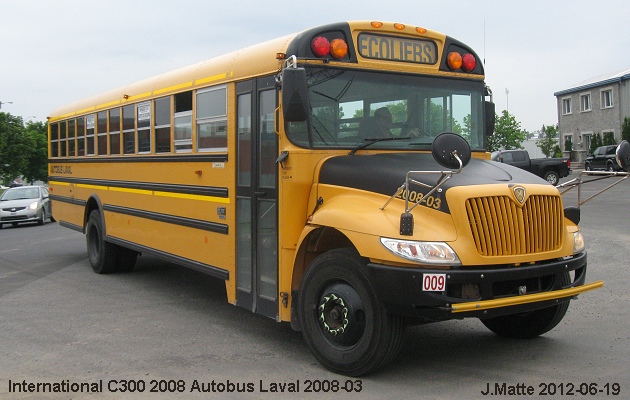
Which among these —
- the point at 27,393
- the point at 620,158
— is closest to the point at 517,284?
the point at 620,158

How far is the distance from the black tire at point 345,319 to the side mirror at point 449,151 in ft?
3.02

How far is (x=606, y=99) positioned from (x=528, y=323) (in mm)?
44410

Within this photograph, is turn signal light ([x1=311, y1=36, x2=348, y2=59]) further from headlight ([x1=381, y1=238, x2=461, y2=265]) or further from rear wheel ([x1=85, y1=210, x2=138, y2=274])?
rear wheel ([x1=85, y1=210, x2=138, y2=274])

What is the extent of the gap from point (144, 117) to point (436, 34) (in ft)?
13.2

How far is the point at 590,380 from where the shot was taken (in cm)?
509

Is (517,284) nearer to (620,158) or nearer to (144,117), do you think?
(620,158)

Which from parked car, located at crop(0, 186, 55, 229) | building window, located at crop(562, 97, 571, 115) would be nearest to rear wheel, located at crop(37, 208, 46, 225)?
parked car, located at crop(0, 186, 55, 229)

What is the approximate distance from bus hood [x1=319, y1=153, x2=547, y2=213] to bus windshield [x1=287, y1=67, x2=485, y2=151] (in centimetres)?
23

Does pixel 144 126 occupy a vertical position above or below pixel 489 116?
above

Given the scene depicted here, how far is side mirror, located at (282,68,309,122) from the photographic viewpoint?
5441mm

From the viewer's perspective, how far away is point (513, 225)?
199 inches

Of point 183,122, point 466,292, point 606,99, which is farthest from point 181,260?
point 606,99

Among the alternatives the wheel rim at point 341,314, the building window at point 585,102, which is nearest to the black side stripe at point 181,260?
the wheel rim at point 341,314

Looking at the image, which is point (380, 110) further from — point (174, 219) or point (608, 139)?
point (608, 139)
